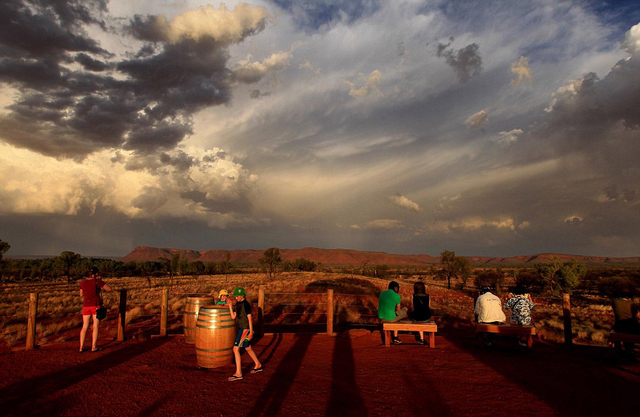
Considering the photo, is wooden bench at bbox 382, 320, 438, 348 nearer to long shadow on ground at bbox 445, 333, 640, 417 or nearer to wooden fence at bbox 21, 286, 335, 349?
long shadow on ground at bbox 445, 333, 640, 417

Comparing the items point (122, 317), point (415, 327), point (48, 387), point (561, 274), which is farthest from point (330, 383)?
point (561, 274)

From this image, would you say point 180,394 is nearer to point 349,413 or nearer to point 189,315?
point 349,413

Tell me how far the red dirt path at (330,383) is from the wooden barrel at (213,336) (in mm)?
301

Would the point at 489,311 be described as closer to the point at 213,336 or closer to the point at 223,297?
the point at 223,297

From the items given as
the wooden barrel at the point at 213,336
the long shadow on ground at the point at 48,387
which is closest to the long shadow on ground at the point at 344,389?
the wooden barrel at the point at 213,336

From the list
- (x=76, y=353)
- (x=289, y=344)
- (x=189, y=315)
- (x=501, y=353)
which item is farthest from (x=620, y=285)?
(x=76, y=353)

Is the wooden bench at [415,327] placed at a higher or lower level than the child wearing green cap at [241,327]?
lower

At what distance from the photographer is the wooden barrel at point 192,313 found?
10.1 m

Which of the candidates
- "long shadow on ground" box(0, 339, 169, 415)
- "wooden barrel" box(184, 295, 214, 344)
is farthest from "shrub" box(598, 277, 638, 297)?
"long shadow on ground" box(0, 339, 169, 415)

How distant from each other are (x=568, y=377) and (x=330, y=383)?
15.8 feet

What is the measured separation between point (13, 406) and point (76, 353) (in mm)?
3633

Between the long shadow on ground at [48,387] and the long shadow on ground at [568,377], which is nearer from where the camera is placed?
the long shadow on ground at [48,387]

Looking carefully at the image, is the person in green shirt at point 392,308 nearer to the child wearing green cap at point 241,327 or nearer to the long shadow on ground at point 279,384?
the long shadow on ground at point 279,384

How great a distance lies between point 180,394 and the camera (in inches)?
252
